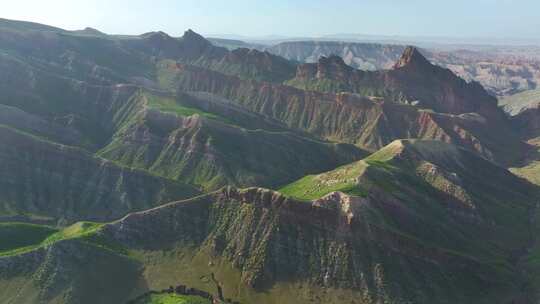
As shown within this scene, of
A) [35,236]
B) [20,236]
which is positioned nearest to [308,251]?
[35,236]

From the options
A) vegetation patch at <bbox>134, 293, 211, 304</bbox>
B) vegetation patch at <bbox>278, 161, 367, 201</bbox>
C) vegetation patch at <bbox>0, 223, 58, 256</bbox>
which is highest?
vegetation patch at <bbox>278, 161, 367, 201</bbox>

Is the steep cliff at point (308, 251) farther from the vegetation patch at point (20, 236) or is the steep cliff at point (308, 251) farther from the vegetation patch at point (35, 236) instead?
the vegetation patch at point (20, 236)

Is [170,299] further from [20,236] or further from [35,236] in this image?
[20,236]

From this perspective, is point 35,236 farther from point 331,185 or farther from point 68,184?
point 331,185

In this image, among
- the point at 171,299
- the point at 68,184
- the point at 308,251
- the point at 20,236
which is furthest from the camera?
the point at 68,184

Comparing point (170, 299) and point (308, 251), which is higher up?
point (308, 251)

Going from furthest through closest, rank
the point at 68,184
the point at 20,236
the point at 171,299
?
the point at 68,184 → the point at 20,236 → the point at 171,299

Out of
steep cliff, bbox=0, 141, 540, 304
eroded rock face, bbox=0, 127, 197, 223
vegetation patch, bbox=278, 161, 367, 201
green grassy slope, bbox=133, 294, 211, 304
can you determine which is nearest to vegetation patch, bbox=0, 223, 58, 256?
steep cliff, bbox=0, 141, 540, 304

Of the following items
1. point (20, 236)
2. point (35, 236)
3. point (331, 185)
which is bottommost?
point (35, 236)

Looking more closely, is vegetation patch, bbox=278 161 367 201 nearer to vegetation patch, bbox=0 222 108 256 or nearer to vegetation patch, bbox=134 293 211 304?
vegetation patch, bbox=134 293 211 304

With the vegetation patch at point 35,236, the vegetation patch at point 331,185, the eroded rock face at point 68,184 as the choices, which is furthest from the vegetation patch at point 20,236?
the vegetation patch at point 331,185

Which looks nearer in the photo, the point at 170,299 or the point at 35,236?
the point at 170,299

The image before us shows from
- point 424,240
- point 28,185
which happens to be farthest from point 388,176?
point 28,185
